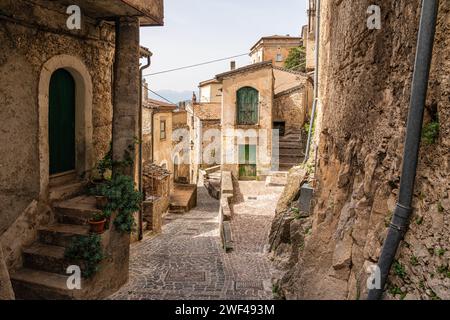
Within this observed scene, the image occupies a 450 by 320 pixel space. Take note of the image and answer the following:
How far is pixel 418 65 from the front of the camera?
304cm

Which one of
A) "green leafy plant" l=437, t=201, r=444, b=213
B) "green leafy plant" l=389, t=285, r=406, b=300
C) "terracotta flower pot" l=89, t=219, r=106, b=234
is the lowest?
"terracotta flower pot" l=89, t=219, r=106, b=234

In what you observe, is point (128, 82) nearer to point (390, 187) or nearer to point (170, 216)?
point (390, 187)

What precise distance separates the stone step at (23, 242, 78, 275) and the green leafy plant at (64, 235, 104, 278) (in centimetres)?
18

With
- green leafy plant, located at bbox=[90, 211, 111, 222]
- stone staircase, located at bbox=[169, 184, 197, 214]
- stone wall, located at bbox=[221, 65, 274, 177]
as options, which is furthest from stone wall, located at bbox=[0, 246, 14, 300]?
stone wall, located at bbox=[221, 65, 274, 177]

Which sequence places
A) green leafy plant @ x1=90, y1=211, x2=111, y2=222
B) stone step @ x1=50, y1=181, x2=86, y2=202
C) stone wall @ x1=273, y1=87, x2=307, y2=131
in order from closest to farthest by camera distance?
green leafy plant @ x1=90, y1=211, x2=111, y2=222
stone step @ x1=50, y1=181, x2=86, y2=202
stone wall @ x1=273, y1=87, x2=307, y2=131

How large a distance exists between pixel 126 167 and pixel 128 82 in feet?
5.86

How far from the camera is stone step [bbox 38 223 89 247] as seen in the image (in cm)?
653

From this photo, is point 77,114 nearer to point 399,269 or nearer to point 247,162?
point 399,269

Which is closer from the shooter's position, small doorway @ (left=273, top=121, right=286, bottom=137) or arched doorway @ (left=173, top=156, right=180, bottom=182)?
small doorway @ (left=273, top=121, right=286, bottom=137)

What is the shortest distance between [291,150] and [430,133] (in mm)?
20113

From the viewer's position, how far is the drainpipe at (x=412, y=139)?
298cm

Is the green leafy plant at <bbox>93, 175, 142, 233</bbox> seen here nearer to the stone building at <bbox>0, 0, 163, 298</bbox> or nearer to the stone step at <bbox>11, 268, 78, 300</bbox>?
the stone building at <bbox>0, 0, 163, 298</bbox>

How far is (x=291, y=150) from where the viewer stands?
23016mm

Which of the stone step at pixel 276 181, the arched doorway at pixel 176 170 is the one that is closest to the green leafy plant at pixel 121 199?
the stone step at pixel 276 181
